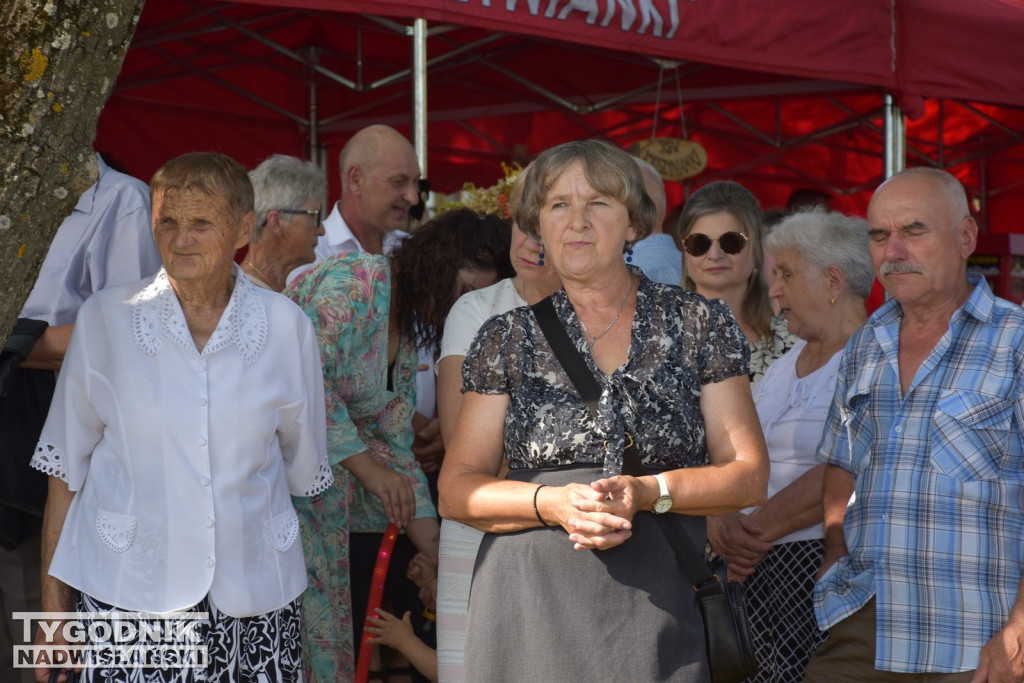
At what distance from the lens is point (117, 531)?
2.85 meters

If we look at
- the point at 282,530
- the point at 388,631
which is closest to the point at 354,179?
the point at 388,631

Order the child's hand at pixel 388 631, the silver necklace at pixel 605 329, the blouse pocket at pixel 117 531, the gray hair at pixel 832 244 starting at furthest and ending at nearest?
the gray hair at pixel 832 244 < the child's hand at pixel 388 631 < the blouse pocket at pixel 117 531 < the silver necklace at pixel 605 329

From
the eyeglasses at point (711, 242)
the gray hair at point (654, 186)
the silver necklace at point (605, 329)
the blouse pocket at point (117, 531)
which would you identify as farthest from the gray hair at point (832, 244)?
the blouse pocket at point (117, 531)

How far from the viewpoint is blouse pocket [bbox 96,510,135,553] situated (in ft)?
9.35

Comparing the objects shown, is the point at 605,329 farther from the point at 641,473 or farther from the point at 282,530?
the point at 282,530

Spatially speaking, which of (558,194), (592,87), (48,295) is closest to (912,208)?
(558,194)

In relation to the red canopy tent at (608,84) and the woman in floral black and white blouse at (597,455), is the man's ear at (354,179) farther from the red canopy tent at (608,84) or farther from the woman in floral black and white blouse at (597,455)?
the woman in floral black and white blouse at (597,455)

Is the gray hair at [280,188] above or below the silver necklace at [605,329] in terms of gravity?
above

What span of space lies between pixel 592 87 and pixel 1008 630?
7.03 metres

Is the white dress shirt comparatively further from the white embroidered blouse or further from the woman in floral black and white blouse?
the woman in floral black and white blouse

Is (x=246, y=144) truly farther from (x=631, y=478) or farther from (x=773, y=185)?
Answer: (x=631, y=478)

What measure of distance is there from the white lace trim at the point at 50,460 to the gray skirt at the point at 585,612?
1.14 meters

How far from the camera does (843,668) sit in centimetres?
326

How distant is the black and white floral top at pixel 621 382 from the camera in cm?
260
